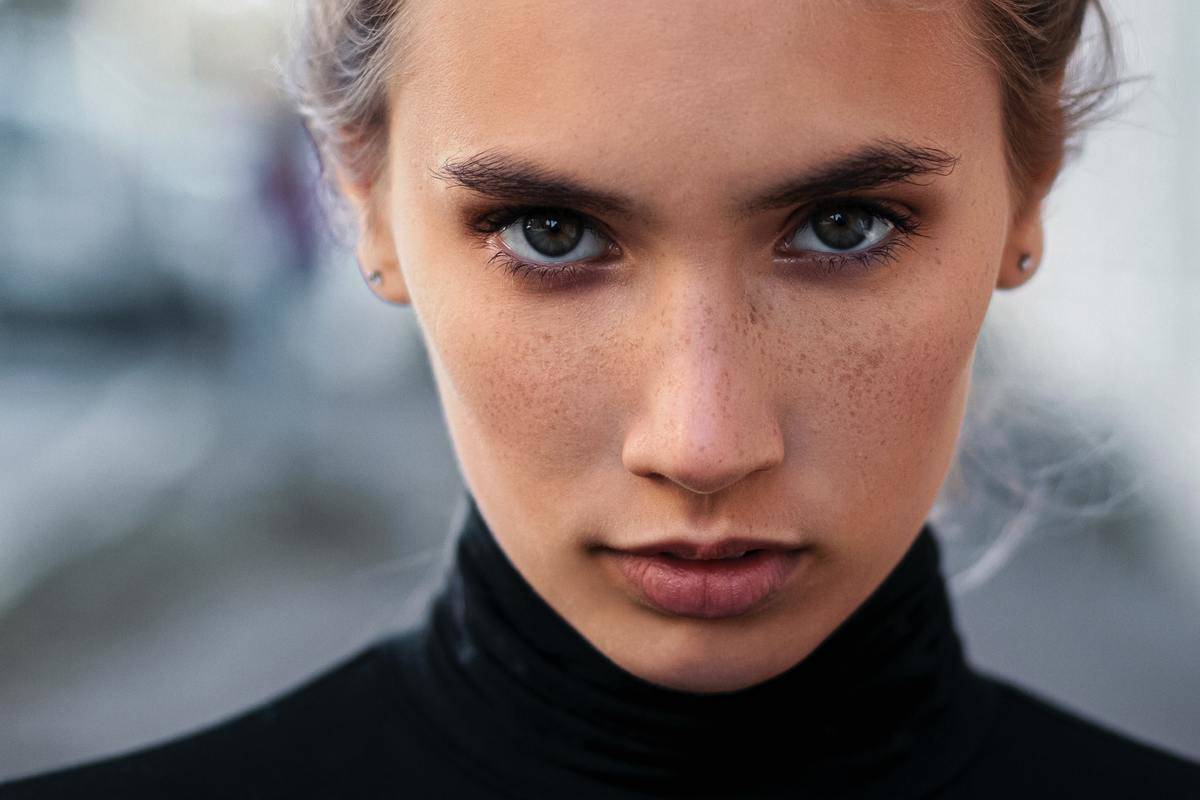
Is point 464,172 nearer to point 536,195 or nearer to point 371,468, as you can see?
point 536,195

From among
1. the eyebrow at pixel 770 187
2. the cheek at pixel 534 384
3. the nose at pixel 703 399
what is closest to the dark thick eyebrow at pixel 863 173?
the eyebrow at pixel 770 187

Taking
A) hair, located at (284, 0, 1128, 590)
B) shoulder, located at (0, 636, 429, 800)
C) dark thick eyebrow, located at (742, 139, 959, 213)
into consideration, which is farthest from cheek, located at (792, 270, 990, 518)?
shoulder, located at (0, 636, 429, 800)

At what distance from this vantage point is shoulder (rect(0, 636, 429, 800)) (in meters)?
1.60

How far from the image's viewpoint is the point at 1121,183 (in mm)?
6578

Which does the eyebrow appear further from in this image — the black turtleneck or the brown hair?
the black turtleneck

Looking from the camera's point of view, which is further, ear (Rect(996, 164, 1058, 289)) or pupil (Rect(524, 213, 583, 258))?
ear (Rect(996, 164, 1058, 289))

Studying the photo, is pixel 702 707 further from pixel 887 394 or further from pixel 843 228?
pixel 843 228

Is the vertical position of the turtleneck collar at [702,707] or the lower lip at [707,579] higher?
the lower lip at [707,579]

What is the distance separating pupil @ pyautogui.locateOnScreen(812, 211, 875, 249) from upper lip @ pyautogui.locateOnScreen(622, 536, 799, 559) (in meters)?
0.31

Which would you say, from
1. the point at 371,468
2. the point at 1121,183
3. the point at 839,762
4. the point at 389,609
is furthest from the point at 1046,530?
the point at 839,762

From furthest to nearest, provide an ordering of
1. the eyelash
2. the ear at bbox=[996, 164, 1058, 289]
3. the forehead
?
1. the ear at bbox=[996, 164, 1058, 289]
2. the eyelash
3. the forehead

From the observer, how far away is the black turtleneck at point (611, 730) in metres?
1.51

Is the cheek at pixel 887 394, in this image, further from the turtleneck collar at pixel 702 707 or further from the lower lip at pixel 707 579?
the turtleneck collar at pixel 702 707

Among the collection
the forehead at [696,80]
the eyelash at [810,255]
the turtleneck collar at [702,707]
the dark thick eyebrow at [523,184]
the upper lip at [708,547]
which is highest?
the forehead at [696,80]
